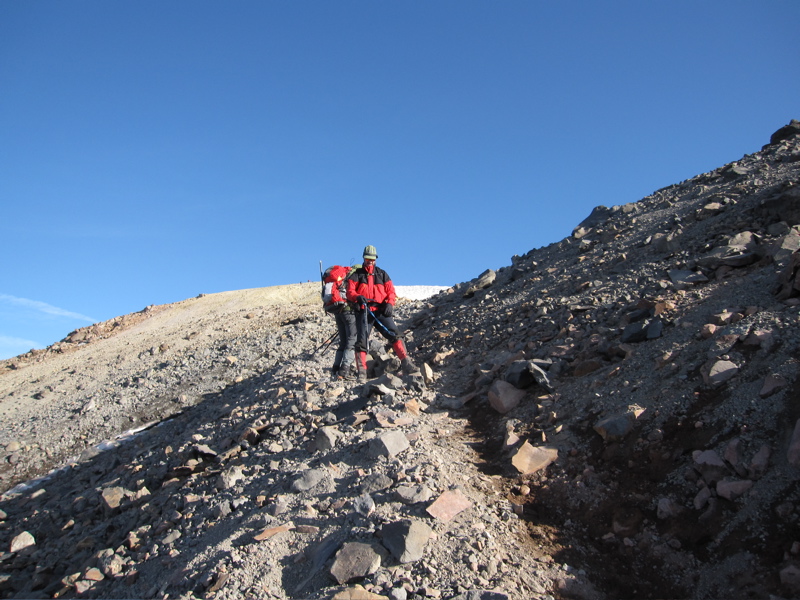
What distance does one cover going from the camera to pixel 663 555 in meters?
4.21

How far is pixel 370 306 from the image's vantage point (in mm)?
9812

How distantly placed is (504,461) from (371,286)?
15.2 ft

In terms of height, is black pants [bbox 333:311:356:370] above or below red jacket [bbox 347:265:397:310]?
below

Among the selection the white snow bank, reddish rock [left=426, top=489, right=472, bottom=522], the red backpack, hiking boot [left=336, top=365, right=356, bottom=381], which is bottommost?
reddish rock [left=426, top=489, right=472, bottom=522]

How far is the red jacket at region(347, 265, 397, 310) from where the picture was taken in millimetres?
9580

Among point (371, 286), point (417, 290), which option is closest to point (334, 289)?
point (371, 286)

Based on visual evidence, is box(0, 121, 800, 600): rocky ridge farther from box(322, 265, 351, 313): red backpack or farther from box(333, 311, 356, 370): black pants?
box(322, 265, 351, 313): red backpack

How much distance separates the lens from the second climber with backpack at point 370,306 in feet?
31.4

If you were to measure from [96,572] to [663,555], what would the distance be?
5.36 meters

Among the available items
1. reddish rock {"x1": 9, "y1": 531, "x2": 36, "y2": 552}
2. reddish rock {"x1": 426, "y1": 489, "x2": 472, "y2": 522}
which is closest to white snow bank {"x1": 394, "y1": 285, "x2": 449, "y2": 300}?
reddish rock {"x1": 9, "y1": 531, "x2": 36, "y2": 552}

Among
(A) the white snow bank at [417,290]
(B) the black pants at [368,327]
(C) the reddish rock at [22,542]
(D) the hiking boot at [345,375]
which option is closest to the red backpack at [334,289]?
(B) the black pants at [368,327]

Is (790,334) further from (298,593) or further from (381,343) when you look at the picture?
(381,343)

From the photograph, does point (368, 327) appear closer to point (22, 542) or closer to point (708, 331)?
point (708, 331)

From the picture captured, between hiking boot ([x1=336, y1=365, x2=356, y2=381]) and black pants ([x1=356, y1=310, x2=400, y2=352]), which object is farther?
black pants ([x1=356, y1=310, x2=400, y2=352])
